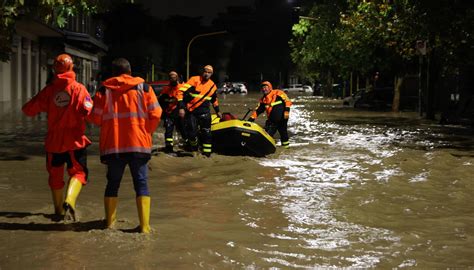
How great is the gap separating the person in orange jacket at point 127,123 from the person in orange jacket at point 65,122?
1.20 feet

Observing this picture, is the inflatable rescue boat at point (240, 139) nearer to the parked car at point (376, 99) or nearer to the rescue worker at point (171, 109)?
the rescue worker at point (171, 109)

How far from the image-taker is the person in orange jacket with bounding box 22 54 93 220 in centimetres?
665

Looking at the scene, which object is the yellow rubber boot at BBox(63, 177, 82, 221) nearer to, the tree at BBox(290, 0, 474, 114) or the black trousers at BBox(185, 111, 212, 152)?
the black trousers at BBox(185, 111, 212, 152)

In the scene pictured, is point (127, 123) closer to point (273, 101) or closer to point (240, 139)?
point (240, 139)

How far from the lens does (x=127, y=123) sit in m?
A: 6.28

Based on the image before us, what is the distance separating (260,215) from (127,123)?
2.07 meters

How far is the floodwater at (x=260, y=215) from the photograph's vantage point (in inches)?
224

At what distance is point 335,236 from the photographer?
659cm

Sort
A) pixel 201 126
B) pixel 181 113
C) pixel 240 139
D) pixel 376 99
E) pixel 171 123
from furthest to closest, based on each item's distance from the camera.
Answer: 1. pixel 376 99
2. pixel 171 123
3. pixel 240 139
4. pixel 201 126
5. pixel 181 113

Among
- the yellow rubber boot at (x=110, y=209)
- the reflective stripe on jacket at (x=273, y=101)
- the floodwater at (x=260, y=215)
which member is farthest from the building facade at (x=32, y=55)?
the yellow rubber boot at (x=110, y=209)

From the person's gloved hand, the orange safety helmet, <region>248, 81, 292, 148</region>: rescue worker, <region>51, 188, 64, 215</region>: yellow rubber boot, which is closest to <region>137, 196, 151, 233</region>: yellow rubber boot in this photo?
<region>51, 188, 64, 215</region>: yellow rubber boot

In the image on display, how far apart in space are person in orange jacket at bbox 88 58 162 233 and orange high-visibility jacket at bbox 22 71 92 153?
334 millimetres

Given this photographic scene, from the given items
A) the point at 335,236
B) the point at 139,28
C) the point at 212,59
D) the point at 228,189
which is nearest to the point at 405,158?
the point at 228,189

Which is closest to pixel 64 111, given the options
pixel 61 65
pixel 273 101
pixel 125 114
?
pixel 61 65
